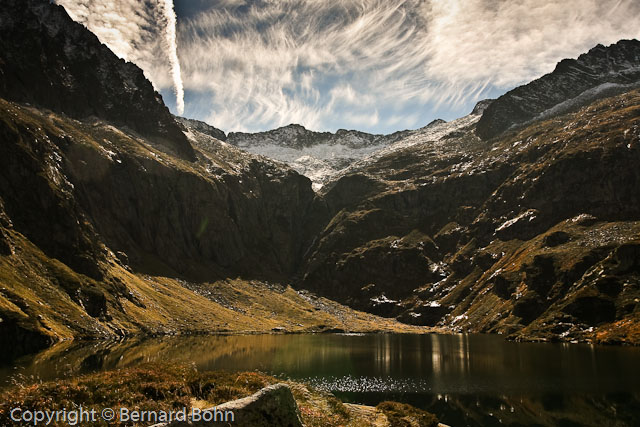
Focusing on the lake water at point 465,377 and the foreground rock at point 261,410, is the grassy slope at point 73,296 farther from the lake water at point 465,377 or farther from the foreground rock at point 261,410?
the foreground rock at point 261,410

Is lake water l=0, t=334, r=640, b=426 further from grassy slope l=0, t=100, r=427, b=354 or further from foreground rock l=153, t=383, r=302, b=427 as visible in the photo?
foreground rock l=153, t=383, r=302, b=427

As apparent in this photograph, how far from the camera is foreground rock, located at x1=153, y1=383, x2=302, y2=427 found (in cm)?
1155

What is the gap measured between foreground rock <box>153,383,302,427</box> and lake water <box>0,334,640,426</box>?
36220mm

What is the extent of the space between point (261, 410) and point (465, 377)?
67.6 meters

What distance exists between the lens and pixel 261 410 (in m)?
12.6

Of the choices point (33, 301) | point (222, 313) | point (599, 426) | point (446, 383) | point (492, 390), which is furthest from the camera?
point (222, 313)

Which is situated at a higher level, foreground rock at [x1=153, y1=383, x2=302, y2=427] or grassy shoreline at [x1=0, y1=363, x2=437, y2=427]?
foreground rock at [x1=153, y1=383, x2=302, y2=427]

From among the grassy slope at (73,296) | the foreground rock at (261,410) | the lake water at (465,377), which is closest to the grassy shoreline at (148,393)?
the foreground rock at (261,410)

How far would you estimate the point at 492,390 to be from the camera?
59000 mm

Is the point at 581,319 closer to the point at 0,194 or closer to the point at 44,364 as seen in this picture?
the point at 44,364

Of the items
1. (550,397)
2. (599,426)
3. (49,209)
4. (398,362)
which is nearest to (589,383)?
(550,397)

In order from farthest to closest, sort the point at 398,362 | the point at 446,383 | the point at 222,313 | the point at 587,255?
the point at 222,313
the point at 587,255
the point at 398,362
the point at 446,383

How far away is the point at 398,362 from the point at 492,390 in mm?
36322

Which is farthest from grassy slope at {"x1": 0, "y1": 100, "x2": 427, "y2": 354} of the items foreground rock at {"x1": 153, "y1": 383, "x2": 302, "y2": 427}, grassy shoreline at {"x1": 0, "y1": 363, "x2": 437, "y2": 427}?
foreground rock at {"x1": 153, "y1": 383, "x2": 302, "y2": 427}
